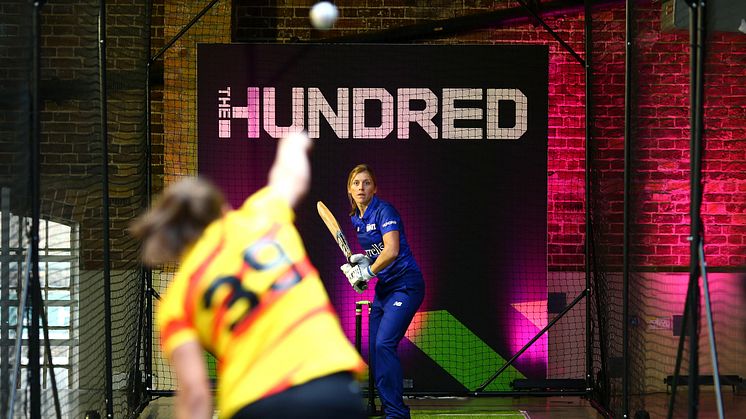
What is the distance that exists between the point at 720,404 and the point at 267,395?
3.19 m

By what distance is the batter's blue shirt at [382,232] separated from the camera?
696 centimetres

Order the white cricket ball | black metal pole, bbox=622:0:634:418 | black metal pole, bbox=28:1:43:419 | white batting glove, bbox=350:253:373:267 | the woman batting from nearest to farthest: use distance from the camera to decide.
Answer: black metal pole, bbox=28:1:43:419 < black metal pole, bbox=622:0:634:418 < the woman batting < white batting glove, bbox=350:253:373:267 < the white cricket ball

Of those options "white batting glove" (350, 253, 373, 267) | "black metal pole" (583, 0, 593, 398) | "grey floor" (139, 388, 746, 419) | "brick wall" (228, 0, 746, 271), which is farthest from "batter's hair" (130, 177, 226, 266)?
"black metal pole" (583, 0, 593, 398)

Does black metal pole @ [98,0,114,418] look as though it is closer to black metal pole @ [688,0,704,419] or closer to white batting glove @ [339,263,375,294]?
white batting glove @ [339,263,375,294]

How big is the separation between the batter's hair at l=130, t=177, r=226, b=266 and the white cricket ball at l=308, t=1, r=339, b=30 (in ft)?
19.9


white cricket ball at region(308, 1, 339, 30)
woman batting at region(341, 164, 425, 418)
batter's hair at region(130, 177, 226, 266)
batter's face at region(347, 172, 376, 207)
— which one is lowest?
woman batting at region(341, 164, 425, 418)

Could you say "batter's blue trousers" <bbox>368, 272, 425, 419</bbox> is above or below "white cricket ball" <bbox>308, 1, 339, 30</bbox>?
below

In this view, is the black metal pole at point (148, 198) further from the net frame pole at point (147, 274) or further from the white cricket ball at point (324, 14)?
the white cricket ball at point (324, 14)

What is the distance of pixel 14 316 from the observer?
5.62 metres

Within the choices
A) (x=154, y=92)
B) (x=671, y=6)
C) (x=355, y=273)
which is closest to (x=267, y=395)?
(x=355, y=273)

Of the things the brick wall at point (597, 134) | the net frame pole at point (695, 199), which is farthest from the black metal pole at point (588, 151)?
the net frame pole at point (695, 199)

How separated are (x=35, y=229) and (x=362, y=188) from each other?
266 cm

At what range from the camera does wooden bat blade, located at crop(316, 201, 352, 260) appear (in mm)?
7469

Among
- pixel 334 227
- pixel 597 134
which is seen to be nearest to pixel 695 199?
pixel 334 227
